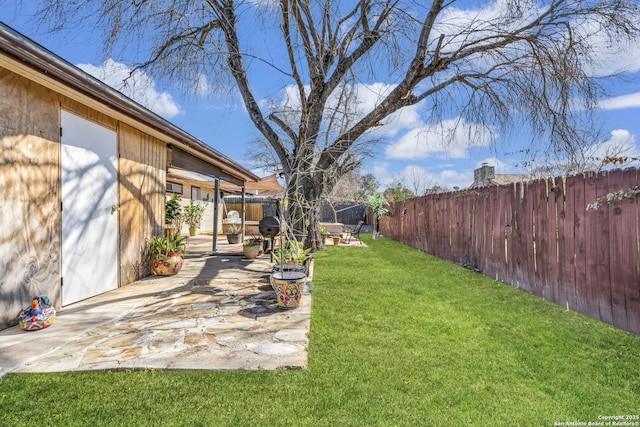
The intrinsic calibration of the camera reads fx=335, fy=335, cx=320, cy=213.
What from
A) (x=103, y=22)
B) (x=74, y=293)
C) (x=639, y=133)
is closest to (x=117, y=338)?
(x=74, y=293)

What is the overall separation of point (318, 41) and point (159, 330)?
6841 millimetres

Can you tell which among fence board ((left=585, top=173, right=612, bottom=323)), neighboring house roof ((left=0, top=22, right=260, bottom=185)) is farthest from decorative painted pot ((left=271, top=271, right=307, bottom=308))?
fence board ((left=585, top=173, right=612, bottom=323))

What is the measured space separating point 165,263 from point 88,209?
1.86 metres

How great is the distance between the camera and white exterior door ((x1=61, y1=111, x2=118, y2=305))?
13.6ft

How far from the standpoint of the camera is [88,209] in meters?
4.50

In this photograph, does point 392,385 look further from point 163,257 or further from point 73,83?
point 163,257

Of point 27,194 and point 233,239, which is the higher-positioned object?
point 27,194

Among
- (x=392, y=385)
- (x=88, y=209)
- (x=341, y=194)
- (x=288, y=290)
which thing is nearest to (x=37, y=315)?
(x=88, y=209)

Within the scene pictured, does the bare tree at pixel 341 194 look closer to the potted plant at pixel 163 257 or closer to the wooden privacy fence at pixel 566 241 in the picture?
the wooden privacy fence at pixel 566 241

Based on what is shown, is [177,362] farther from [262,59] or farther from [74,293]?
[262,59]

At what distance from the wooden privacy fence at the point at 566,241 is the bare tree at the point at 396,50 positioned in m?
2.28

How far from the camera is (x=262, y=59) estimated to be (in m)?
7.28

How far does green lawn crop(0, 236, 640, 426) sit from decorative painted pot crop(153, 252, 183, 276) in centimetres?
349

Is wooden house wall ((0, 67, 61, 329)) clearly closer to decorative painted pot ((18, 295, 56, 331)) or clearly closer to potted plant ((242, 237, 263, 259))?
decorative painted pot ((18, 295, 56, 331))
